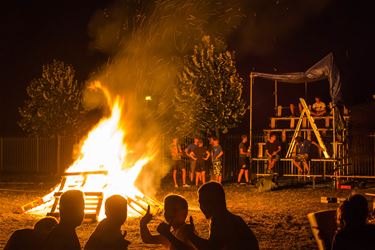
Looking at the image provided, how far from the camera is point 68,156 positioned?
93.0 ft

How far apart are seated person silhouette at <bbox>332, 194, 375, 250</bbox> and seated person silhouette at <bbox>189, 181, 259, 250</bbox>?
68 cm

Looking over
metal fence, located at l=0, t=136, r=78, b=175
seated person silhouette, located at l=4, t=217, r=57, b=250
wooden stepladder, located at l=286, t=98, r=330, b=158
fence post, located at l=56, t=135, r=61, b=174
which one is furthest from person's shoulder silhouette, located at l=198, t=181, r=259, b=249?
fence post, located at l=56, t=135, r=61, b=174

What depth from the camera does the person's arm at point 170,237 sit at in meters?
4.27

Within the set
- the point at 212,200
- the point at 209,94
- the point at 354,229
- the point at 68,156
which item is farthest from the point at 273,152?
the point at 212,200

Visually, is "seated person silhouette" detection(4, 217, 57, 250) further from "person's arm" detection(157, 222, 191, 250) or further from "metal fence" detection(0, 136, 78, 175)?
"metal fence" detection(0, 136, 78, 175)

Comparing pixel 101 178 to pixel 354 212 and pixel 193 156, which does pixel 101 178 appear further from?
pixel 354 212

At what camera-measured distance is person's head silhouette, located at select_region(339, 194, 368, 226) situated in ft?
14.3

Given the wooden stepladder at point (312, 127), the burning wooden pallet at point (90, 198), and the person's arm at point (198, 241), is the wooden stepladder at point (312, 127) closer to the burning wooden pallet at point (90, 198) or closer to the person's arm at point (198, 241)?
the burning wooden pallet at point (90, 198)

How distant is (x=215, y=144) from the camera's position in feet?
64.4

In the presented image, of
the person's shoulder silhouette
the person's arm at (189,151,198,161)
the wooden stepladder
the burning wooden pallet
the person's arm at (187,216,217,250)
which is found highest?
the wooden stepladder

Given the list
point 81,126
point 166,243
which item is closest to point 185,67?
point 81,126

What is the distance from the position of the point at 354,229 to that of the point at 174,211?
1462 mm

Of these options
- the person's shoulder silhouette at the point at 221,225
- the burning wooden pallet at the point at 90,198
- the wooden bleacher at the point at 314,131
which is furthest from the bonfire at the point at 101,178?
the person's shoulder silhouette at the point at 221,225

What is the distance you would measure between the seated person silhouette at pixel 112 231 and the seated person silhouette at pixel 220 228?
60 centimetres
